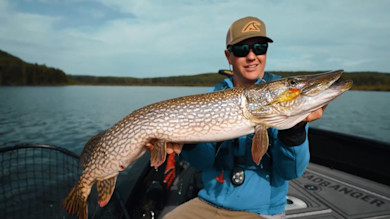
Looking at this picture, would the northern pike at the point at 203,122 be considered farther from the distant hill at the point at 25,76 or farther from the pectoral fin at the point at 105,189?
the distant hill at the point at 25,76

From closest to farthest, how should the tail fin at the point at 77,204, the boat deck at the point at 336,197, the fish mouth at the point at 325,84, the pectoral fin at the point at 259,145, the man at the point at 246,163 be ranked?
the fish mouth at the point at 325,84 → the pectoral fin at the point at 259,145 → the man at the point at 246,163 → the tail fin at the point at 77,204 → the boat deck at the point at 336,197

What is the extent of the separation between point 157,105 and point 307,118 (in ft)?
4.28

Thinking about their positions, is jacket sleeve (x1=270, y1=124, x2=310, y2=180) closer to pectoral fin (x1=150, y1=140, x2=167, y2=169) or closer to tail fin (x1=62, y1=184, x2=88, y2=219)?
pectoral fin (x1=150, y1=140, x2=167, y2=169)

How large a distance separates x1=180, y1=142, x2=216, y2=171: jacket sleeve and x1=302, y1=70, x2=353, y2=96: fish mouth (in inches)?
40.1

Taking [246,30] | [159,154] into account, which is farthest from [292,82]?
[159,154]

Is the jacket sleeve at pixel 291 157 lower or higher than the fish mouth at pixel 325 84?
lower

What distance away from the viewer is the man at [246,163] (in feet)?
6.09

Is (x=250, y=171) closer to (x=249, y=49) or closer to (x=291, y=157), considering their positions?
→ (x=291, y=157)

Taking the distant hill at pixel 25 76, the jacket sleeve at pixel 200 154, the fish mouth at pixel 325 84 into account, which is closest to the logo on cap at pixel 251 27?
the fish mouth at pixel 325 84

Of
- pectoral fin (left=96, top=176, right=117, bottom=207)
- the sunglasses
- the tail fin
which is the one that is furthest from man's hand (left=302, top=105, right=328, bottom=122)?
the tail fin

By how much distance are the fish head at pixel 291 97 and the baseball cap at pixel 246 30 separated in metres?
0.70

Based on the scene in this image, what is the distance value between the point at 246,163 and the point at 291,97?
2.61ft

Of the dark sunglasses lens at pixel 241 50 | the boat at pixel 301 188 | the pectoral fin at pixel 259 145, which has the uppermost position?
the dark sunglasses lens at pixel 241 50

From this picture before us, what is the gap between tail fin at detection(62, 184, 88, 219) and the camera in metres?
1.99
